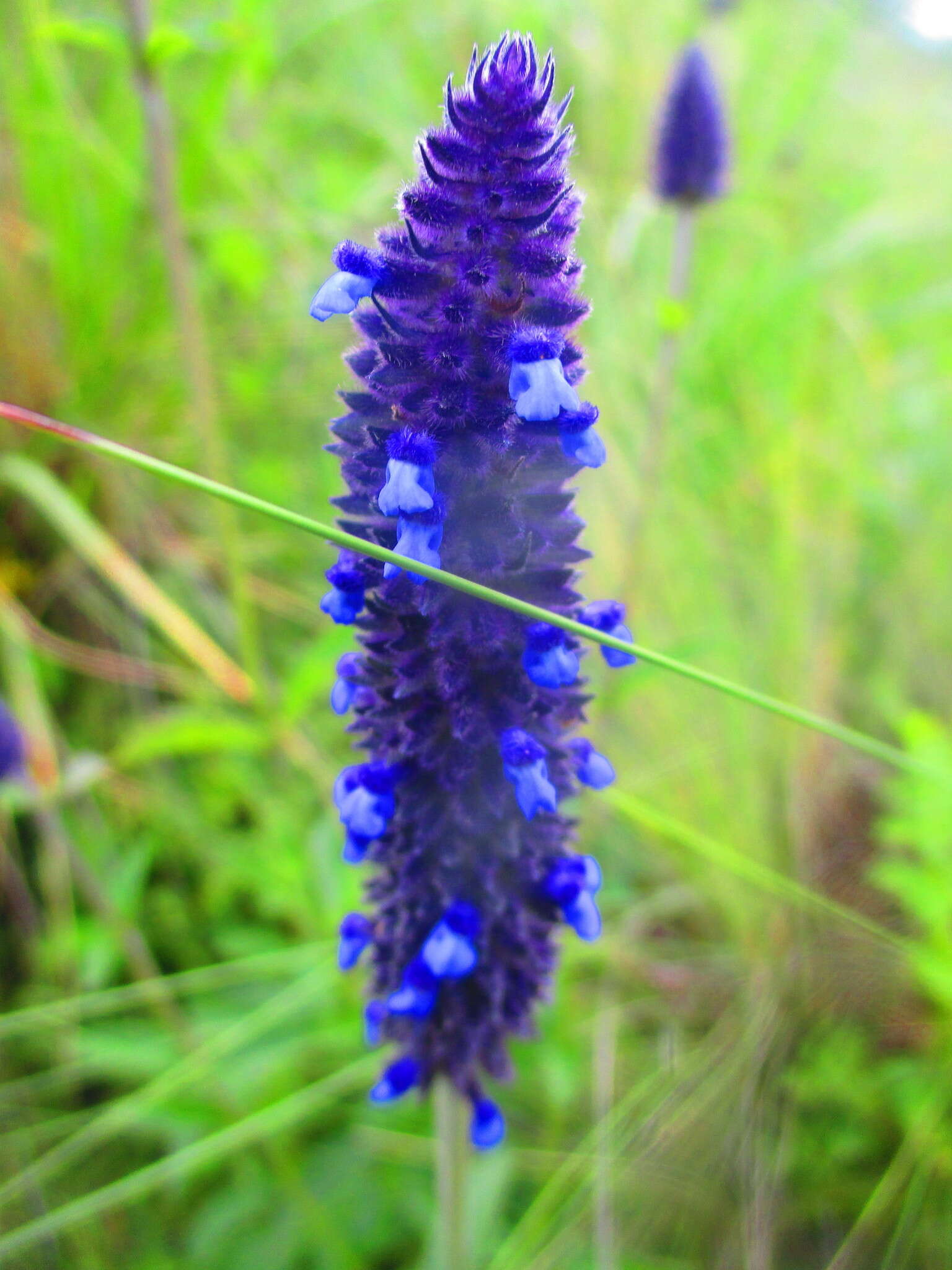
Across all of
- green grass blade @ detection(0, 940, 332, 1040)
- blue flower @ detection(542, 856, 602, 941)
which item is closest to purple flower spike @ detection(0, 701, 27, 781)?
green grass blade @ detection(0, 940, 332, 1040)

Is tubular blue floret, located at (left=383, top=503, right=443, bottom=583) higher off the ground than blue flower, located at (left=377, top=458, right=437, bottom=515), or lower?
lower

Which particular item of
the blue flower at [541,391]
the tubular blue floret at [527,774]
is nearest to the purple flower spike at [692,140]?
the blue flower at [541,391]

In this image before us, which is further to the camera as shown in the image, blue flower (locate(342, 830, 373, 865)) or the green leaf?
the green leaf

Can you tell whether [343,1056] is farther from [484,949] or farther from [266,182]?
[266,182]

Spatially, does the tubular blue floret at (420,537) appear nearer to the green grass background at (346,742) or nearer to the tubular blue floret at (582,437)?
the tubular blue floret at (582,437)

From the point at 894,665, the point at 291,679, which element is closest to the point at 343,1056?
the point at 291,679

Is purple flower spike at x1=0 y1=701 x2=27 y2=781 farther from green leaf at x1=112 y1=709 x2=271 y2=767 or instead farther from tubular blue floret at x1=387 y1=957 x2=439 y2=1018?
tubular blue floret at x1=387 y1=957 x2=439 y2=1018
